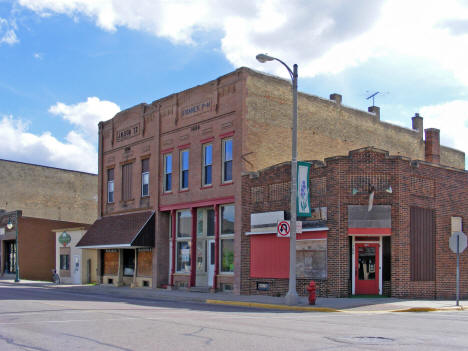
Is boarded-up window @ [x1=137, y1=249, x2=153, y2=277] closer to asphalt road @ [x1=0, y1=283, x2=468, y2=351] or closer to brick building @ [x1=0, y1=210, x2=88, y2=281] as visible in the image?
brick building @ [x1=0, y1=210, x2=88, y2=281]

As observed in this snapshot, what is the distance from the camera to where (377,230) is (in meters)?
22.2

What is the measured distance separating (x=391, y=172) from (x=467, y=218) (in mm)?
5148

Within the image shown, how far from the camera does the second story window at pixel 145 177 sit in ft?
110

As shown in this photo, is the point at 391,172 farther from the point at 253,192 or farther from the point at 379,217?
the point at 253,192

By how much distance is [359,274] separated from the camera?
22703mm

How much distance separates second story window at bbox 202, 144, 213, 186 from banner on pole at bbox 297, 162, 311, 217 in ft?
21.5

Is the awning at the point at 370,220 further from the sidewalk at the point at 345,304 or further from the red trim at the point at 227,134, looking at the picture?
the red trim at the point at 227,134

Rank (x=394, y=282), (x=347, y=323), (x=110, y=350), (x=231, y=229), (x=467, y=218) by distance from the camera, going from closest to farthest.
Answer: (x=110, y=350) → (x=347, y=323) → (x=394, y=282) → (x=467, y=218) → (x=231, y=229)

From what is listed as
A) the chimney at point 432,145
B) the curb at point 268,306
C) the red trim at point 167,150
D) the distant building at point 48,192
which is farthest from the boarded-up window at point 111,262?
the chimney at point 432,145

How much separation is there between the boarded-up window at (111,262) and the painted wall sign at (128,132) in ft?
23.5

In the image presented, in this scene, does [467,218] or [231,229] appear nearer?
[467,218]

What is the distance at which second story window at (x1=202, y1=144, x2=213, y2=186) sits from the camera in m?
28.8

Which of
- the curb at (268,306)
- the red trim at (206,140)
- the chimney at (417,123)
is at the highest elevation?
the chimney at (417,123)

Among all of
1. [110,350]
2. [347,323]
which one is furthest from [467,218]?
[110,350]
